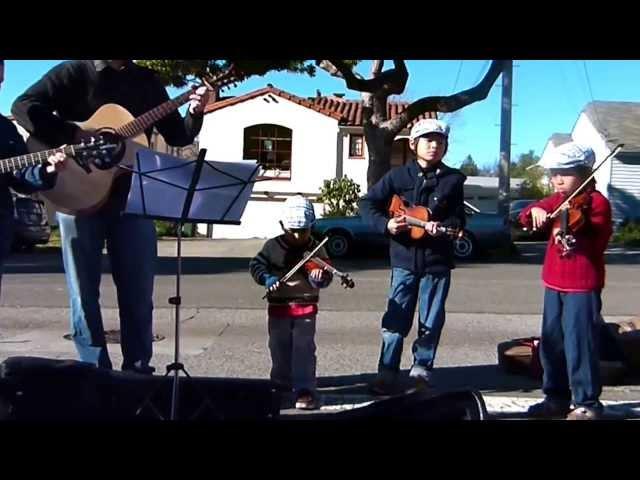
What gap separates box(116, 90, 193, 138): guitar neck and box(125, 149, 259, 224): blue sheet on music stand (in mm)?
426

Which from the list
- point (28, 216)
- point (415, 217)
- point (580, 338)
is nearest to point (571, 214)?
point (580, 338)

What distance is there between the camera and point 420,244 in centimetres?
452

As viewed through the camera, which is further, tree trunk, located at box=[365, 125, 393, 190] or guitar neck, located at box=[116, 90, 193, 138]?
tree trunk, located at box=[365, 125, 393, 190]

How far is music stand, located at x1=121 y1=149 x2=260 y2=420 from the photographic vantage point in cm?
366

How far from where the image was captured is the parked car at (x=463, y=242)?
1321 cm

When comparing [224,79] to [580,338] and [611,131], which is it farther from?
[611,131]

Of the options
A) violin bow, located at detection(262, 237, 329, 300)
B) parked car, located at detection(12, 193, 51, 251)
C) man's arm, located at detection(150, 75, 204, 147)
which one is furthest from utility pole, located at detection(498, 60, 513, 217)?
man's arm, located at detection(150, 75, 204, 147)

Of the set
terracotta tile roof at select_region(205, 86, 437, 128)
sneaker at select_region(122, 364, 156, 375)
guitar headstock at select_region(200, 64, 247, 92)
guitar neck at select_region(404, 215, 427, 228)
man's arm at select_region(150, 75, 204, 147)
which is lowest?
sneaker at select_region(122, 364, 156, 375)

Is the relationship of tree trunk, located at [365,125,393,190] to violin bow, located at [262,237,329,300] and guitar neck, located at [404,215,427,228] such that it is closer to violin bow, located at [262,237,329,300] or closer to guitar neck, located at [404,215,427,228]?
guitar neck, located at [404,215,427,228]

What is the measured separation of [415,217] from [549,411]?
1250 mm

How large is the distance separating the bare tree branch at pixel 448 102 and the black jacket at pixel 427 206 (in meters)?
0.71

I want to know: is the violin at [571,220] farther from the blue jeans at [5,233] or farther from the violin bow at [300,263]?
the blue jeans at [5,233]

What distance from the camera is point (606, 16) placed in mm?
3621

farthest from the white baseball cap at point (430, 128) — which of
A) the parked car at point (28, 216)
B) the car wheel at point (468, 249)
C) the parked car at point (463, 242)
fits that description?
the car wheel at point (468, 249)
